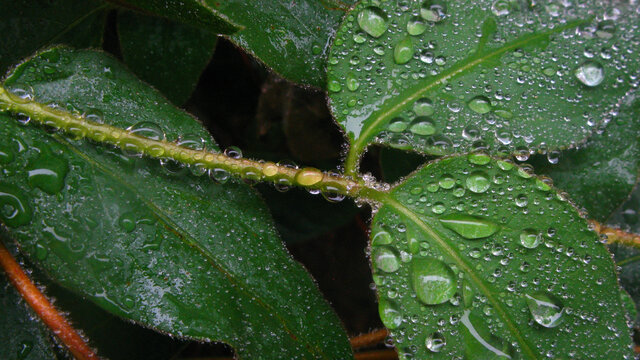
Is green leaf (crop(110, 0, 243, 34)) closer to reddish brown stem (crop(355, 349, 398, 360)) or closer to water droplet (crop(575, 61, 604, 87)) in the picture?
water droplet (crop(575, 61, 604, 87))

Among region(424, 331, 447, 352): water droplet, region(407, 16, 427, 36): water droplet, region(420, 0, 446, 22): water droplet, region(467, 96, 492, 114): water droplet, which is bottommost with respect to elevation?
region(424, 331, 447, 352): water droplet

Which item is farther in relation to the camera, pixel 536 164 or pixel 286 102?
pixel 286 102

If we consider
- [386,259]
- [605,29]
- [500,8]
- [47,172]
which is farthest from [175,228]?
[605,29]

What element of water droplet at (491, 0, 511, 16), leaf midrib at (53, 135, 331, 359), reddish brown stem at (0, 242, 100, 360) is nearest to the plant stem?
water droplet at (491, 0, 511, 16)

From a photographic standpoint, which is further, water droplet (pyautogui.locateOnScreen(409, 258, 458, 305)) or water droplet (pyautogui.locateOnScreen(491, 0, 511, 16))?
water droplet (pyautogui.locateOnScreen(491, 0, 511, 16))

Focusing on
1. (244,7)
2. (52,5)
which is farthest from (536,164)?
(52,5)

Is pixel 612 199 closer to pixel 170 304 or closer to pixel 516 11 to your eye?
pixel 516 11

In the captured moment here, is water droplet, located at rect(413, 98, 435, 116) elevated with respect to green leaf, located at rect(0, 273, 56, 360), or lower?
elevated

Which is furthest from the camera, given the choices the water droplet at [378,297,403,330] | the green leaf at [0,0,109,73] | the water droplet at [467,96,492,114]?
the green leaf at [0,0,109,73]
